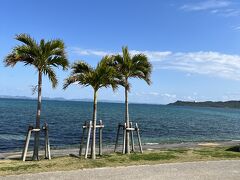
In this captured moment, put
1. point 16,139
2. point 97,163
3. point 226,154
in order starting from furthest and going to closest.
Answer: point 16,139
point 226,154
point 97,163

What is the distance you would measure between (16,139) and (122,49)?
25.1m

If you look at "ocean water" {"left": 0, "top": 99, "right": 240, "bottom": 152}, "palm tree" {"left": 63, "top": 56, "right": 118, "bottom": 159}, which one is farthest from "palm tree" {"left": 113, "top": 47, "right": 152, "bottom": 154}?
"ocean water" {"left": 0, "top": 99, "right": 240, "bottom": 152}

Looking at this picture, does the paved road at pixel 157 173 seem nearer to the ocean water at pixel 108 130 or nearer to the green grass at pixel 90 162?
the green grass at pixel 90 162

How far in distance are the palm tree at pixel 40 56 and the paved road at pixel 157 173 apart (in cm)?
615

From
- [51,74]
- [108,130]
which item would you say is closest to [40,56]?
[51,74]

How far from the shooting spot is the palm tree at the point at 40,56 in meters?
21.7

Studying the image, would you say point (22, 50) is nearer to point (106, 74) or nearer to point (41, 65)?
point (41, 65)

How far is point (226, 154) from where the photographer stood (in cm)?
2598

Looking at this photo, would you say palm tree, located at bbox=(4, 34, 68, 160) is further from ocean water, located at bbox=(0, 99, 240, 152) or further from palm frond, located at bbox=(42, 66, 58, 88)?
ocean water, located at bbox=(0, 99, 240, 152)

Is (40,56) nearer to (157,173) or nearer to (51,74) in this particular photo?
(51,74)

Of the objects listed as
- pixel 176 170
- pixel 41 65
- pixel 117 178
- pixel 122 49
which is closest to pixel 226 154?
pixel 176 170

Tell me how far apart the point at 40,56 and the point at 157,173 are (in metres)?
9.26

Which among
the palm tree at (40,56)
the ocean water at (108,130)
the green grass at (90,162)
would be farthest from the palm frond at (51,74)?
the ocean water at (108,130)

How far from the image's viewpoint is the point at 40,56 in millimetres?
22062
